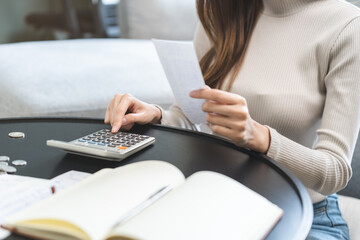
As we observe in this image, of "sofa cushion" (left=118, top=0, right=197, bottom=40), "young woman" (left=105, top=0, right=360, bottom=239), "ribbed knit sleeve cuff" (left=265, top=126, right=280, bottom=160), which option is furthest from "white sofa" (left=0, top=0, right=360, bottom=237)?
"ribbed knit sleeve cuff" (left=265, top=126, right=280, bottom=160)

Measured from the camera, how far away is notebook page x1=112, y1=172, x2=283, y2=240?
0.34 meters

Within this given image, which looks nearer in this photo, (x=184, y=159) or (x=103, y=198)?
(x=103, y=198)

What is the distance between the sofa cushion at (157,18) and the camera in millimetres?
2027

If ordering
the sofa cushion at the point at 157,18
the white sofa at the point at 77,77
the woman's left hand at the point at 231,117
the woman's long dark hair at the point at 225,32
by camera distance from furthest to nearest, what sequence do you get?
the sofa cushion at the point at 157,18
the white sofa at the point at 77,77
the woman's long dark hair at the point at 225,32
the woman's left hand at the point at 231,117

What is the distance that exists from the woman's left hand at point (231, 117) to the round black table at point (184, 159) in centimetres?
3

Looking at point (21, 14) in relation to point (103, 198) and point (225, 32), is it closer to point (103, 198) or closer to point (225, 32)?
point (225, 32)

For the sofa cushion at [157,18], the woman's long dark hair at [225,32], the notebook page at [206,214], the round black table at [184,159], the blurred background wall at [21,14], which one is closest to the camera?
the notebook page at [206,214]

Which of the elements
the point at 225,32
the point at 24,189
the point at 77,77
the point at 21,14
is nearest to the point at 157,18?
the point at 77,77

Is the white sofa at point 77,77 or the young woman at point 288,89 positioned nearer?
the young woman at point 288,89

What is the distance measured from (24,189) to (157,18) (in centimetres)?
169

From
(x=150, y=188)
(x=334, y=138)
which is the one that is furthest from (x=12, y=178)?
(x=334, y=138)

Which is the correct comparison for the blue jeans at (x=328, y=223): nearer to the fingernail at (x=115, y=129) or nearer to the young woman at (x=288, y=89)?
the young woman at (x=288, y=89)

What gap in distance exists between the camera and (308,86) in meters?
0.79

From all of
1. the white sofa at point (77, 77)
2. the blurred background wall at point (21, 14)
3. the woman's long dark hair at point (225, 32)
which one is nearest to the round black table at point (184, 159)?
the woman's long dark hair at point (225, 32)
